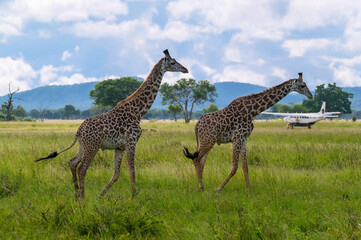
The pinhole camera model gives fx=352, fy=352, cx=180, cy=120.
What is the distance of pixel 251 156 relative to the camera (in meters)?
11.6

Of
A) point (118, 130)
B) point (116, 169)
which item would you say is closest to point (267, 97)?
point (118, 130)

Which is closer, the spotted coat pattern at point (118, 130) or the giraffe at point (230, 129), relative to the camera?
the spotted coat pattern at point (118, 130)

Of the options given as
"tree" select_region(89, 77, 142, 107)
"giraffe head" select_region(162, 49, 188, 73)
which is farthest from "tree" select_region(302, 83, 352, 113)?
"giraffe head" select_region(162, 49, 188, 73)

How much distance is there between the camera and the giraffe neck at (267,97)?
7.73 metres

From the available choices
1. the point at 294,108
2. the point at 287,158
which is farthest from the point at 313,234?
the point at 294,108

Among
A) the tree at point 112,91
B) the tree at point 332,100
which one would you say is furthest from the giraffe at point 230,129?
the tree at point 332,100

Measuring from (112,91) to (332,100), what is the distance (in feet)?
201

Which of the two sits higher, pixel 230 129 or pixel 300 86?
pixel 300 86

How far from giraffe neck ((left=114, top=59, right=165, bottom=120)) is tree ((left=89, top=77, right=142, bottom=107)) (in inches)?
2550

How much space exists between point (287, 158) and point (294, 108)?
408 feet

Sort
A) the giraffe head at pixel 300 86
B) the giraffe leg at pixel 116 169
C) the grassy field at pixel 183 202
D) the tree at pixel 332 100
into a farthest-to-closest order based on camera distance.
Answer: the tree at pixel 332 100
the giraffe head at pixel 300 86
the giraffe leg at pixel 116 169
the grassy field at pixel 183 202

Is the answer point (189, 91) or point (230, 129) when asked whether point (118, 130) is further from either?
point (189, 91)

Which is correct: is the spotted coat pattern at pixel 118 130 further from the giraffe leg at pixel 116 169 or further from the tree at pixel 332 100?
the tree at pixel 332 100

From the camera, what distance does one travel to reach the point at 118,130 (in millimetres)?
6527
